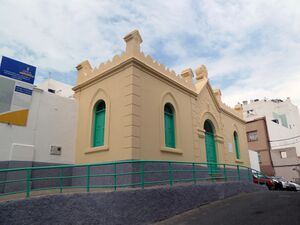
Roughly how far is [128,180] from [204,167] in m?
4.68

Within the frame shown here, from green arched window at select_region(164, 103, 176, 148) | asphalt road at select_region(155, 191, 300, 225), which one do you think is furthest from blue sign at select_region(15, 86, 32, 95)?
asphalt road at select_region(155, 191, 300, 225)

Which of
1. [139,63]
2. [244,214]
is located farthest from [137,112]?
[244,214]

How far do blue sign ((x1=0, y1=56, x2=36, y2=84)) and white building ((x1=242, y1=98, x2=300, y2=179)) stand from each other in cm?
2765

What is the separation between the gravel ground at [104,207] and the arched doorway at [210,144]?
4.32 m

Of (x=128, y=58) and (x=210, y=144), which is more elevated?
(x=128, y=58)

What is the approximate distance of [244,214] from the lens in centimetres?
712

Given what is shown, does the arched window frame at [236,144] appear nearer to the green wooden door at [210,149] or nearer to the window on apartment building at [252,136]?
the green wooden door at [210,149]

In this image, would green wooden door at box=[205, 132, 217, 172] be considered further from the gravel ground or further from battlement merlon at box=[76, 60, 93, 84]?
battlement merlon at box=[76, 60, 93, 84]

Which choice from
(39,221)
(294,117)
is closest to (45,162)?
(39,221)

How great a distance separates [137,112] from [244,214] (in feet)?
15.1

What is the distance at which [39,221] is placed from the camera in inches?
212

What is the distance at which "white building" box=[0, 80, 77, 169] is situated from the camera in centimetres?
827

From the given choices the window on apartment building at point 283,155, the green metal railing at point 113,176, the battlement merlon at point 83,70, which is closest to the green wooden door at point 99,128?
the green metal railing at point 113,176

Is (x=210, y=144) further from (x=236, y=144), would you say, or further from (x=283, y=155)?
(x=283, y=155)
